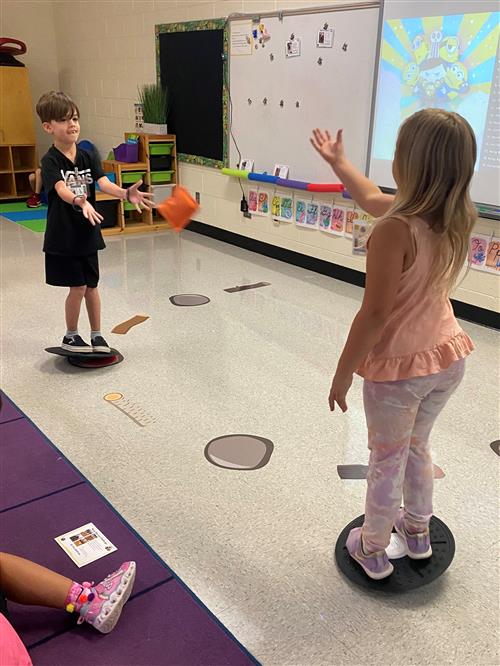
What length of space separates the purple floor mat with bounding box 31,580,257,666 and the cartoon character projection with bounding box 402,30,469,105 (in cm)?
290

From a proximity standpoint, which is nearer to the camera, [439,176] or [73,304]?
[439,176]

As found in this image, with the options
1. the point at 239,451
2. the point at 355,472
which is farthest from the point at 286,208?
the point at 355,472

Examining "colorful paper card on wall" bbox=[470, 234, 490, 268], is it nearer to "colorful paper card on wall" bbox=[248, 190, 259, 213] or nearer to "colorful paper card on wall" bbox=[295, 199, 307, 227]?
"colorful paper card on wall" bbox=[295, 199, 307, 227]

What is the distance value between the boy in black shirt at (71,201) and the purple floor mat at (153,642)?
1.57m

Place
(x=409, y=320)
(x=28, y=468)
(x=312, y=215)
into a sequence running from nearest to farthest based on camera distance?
1. (x=409, y=320)
2. (x=28, y=468)
3. (x=312, y=215)

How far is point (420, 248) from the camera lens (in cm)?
129

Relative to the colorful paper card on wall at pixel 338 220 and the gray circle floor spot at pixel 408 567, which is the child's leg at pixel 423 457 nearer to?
the gray circle floor spot at pixel 408 567

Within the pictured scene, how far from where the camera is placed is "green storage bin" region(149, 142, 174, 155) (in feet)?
18.4

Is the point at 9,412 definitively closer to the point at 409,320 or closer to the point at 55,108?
the point at 55,108

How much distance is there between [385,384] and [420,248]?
327mm

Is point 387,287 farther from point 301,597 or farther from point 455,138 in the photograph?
point 301,597

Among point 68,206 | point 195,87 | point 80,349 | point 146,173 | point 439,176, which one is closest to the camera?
→ point 439,176

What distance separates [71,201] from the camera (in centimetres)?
253

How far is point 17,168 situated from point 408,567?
22.4 feet
